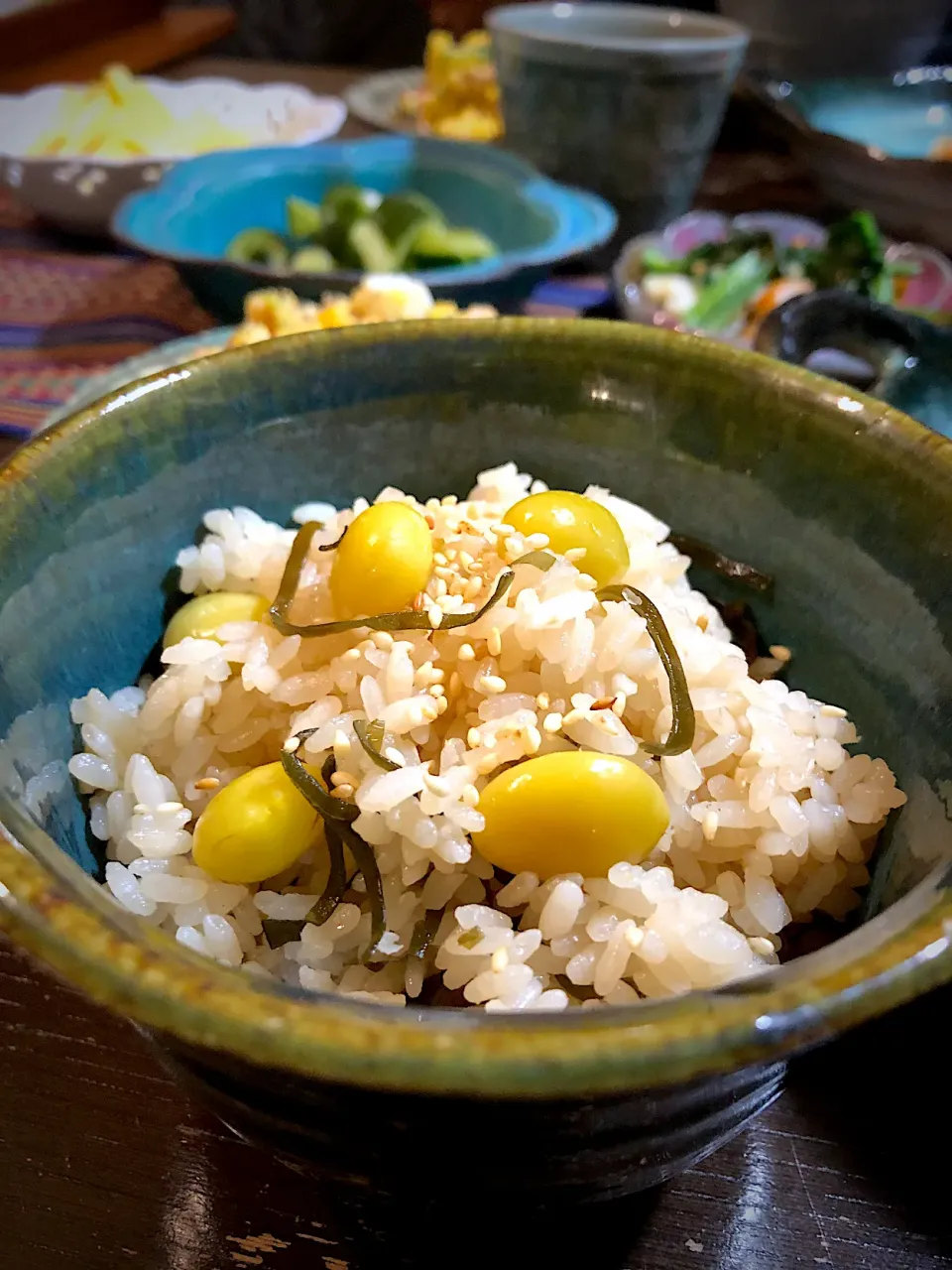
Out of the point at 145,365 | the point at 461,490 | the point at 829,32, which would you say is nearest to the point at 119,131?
the point at 145,365

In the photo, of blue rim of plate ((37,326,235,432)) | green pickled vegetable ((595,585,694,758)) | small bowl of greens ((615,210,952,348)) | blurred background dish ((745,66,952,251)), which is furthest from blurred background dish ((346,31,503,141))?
green pickled vegetable ((595,585,694,758))

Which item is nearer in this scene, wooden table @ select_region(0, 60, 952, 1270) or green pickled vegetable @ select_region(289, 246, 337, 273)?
wooden table @ select_region(0, 60, 952, 1270)

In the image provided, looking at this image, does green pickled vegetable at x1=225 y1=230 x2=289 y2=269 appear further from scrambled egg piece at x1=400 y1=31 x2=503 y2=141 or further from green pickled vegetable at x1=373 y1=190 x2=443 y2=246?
scrambled egg piece at x1=400 y1=31 x2=503 y2=141

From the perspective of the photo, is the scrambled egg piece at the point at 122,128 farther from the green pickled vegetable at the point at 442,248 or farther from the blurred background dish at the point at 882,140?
the blurred background dish at the point at 882,140

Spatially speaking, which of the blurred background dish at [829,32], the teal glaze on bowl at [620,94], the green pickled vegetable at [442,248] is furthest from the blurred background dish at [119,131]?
the blurred background dish at [829,32]

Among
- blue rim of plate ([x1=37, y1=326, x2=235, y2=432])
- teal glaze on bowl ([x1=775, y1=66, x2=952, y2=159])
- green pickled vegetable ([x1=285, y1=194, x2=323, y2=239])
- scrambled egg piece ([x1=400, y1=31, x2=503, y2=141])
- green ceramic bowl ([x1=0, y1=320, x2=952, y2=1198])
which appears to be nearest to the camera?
green ceramic bowl ([x1=0, y1=320, x2=952, y2=1198])

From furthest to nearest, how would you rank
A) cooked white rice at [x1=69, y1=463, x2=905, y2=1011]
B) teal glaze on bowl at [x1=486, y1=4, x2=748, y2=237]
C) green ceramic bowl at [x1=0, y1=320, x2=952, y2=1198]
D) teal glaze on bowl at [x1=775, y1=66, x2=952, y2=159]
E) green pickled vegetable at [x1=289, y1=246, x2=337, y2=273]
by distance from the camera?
teal glaze on bowl at [x1=775, y1=66, x2=952, y2=159], teal glaze on bowl at [x1=486, y1=4, x2=748, y2=237], green pickled vegetable at [x1=289, y1=246, x2=337, y2=273], cooked white rice at [x1=69, y1=463, x2=905, y2=1011], green ceramic bowl at [x1=0, y1=320, x2=952, y2=1198]

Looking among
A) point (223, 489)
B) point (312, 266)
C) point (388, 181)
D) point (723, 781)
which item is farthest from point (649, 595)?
point (388, 181)
